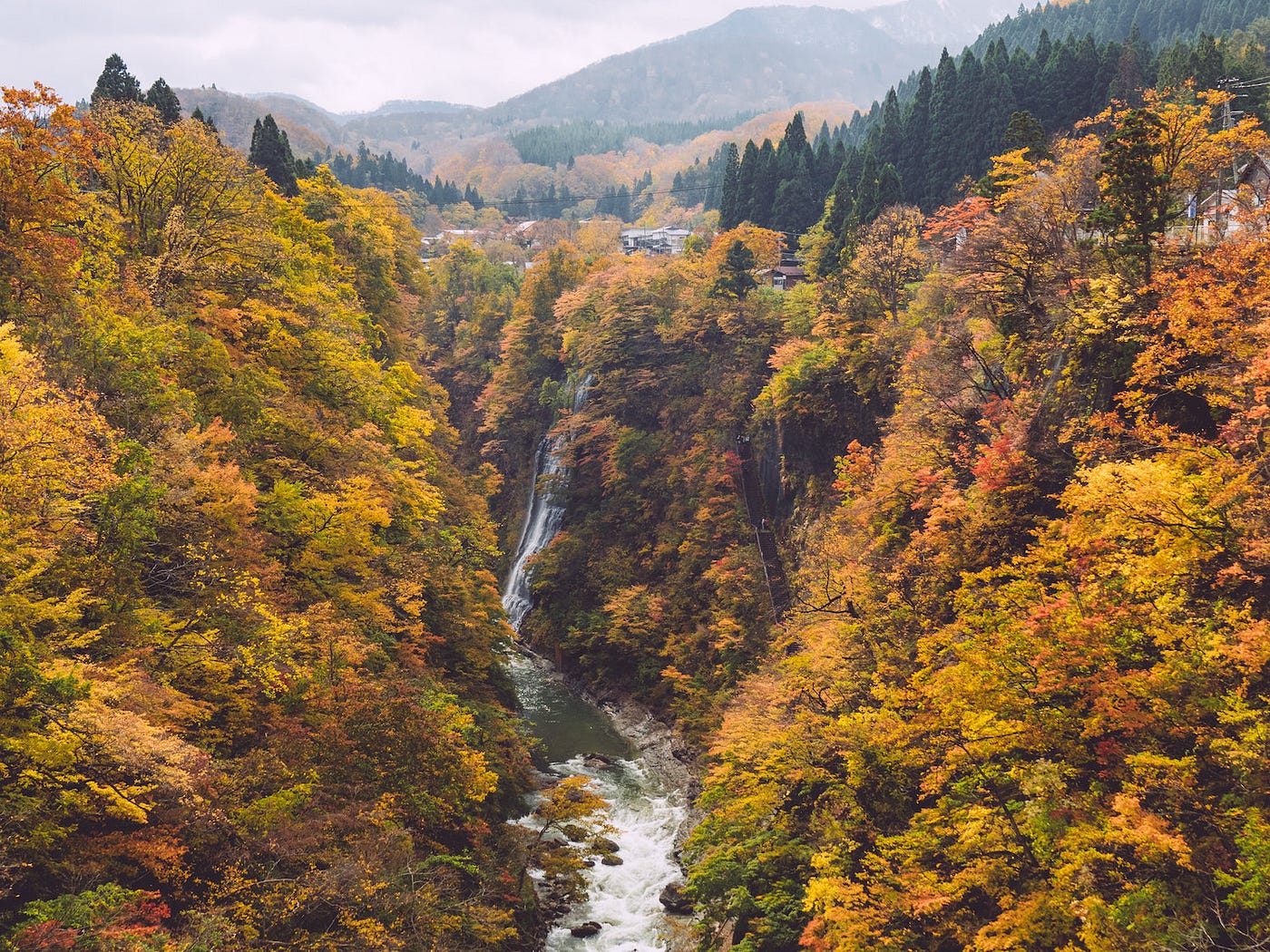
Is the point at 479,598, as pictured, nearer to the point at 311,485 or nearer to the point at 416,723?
the point at 311,485

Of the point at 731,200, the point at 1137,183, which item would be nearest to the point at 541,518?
the point at 731,200

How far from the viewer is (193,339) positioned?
21672 millimetres

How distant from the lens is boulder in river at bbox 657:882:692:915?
23.1 m

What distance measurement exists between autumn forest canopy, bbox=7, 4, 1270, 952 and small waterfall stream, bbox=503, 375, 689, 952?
1225mm

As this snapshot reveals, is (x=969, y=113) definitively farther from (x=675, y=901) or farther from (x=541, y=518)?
(x=675, y=901)

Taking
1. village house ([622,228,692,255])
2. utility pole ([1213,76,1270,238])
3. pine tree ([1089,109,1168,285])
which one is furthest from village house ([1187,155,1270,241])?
village house ([622,228,692,255])

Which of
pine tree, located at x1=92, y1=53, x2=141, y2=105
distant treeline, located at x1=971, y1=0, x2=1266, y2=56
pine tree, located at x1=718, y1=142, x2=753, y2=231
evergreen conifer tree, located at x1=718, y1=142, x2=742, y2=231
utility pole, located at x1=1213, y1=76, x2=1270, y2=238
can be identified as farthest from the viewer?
distant treeline, located at x1=971, y1=0, x2=1266, y2=56

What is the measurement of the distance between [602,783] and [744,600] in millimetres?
9462

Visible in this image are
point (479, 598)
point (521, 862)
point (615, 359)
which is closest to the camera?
point (521, 862)

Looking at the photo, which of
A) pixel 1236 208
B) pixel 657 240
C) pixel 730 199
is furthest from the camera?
pixel 657 240

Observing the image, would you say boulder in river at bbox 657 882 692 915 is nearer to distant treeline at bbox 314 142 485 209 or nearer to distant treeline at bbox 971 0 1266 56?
distant treeline at bbox 971 0 1266 56

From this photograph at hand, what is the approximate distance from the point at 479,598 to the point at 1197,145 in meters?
27.2

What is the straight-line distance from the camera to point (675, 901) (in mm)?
23281

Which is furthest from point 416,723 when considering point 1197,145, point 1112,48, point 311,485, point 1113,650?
point 1112,48
